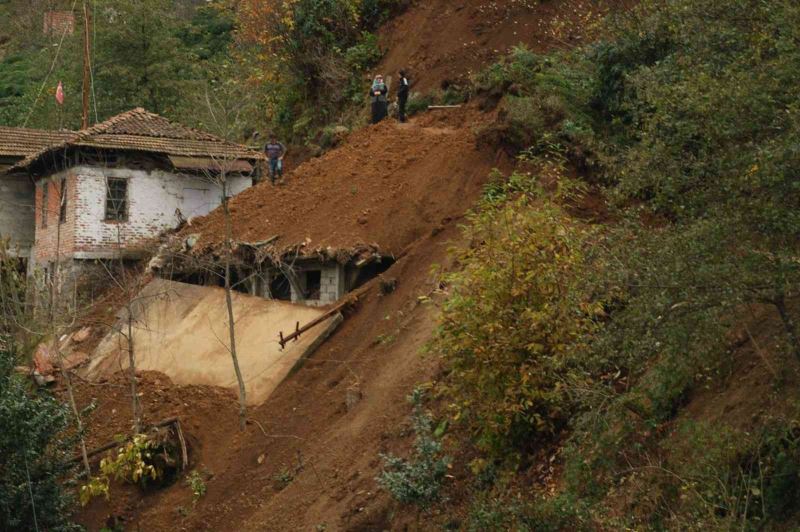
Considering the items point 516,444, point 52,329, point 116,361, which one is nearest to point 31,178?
point 116,361

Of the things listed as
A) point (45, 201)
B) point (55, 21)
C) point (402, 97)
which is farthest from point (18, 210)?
point (55, 21)

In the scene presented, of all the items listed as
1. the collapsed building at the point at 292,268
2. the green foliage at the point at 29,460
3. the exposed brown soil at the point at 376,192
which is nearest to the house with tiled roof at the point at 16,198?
the exposed brown soil at the point at 376,192

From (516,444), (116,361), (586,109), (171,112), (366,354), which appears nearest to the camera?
(516,444)

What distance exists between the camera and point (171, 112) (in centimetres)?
4291

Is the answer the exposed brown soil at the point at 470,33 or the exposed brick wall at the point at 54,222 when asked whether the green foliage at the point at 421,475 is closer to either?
the exposed brown soil at the point at 470,33

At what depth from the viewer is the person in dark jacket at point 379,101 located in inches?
1087

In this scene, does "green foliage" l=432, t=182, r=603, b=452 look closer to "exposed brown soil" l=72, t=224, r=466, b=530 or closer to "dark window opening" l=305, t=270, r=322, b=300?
"exposed brown soil" l=72, t=224, r=466, b=530

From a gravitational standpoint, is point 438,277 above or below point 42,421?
above

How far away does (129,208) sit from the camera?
3078cm

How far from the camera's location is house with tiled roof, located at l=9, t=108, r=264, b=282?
30.3 m

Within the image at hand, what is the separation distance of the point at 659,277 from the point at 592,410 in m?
1.85

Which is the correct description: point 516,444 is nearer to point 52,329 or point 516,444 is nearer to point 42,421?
point 42,421

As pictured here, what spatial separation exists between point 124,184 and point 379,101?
25.7ft

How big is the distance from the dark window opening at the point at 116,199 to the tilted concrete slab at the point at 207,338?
5629mm
